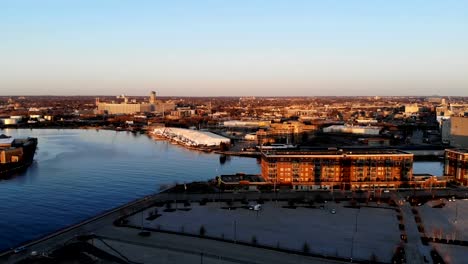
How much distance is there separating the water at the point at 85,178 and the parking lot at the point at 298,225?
6.57 ft

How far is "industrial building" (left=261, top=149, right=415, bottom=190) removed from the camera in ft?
50.4

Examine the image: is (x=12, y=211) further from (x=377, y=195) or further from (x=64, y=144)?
(x=64, y=144)

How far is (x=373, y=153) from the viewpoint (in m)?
16.0

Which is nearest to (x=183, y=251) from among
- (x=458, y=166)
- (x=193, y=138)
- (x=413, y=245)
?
(x=413, y=245)

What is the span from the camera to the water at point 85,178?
11.5 m

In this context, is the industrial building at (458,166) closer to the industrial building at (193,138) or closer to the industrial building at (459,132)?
the industrial building at (459,132)

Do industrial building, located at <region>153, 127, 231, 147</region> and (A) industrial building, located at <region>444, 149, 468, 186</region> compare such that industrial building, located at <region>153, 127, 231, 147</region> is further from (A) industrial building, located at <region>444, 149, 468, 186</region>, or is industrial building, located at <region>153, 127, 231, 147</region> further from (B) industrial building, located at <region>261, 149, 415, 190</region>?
(A) industrial building, located at <region>444, 149, 468, 186</region>

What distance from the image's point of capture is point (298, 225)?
437 inches

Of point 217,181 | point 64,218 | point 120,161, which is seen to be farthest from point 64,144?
point 64,218

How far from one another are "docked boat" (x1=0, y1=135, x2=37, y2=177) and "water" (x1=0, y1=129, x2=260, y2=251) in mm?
533

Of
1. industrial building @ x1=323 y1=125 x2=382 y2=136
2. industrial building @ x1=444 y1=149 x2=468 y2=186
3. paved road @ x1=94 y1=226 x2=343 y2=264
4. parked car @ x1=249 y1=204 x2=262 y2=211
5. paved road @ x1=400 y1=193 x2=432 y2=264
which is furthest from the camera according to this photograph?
industrial building @ x1=323 y1=125 x2=382 y2=136

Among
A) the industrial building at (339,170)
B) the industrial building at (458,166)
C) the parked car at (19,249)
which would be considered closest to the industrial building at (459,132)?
the industrial building at (458,166)

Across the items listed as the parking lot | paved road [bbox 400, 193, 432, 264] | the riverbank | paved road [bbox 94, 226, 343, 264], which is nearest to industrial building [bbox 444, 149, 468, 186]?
the riverbank

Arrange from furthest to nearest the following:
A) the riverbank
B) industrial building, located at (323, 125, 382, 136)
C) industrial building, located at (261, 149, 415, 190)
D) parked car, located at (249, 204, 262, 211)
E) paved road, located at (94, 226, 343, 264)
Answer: industrial building, located at (323, 125, 382, 136) → industrial building, located at (261, 149, 415, 190) → parked car, located at (249, 204, 262, 211) → the riverbank → paved road, located at (94, 226, 343, 264)
